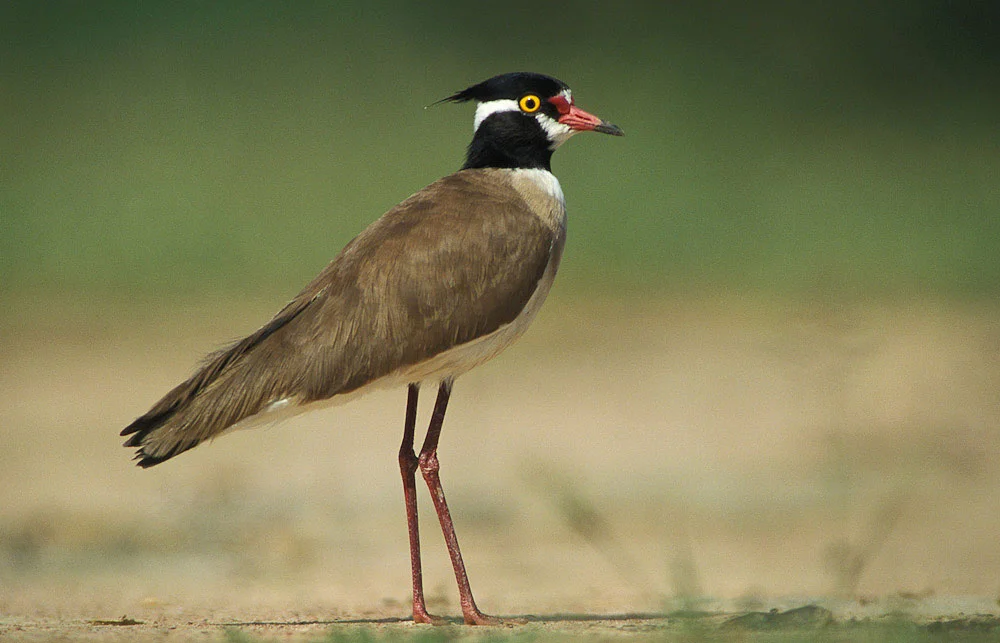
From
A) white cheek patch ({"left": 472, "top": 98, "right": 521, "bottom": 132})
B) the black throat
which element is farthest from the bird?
white cheek patch ({"left": 472, "top": 98, "right": 521, "bottom": 132})

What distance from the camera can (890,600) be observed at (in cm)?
521

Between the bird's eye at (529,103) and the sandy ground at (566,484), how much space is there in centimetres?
121

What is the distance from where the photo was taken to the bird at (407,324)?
496 cm

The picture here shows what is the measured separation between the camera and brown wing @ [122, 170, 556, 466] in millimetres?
4957

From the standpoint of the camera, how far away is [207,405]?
4.94 metres

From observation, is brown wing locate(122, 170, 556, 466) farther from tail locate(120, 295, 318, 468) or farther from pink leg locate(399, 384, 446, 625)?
pink leg locate(399, 384, 446, 625)

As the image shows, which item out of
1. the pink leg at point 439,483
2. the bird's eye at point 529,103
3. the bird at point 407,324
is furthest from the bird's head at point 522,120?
the pink leg at point 439,483

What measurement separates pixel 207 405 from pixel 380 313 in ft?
1.91

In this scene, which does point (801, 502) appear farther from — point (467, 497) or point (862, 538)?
point (467, 497)

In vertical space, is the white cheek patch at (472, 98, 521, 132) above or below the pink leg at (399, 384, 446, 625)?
Result: above

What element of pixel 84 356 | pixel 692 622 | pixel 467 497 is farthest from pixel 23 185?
pixel 692 622

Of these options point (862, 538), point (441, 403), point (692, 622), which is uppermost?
point (441, 403)

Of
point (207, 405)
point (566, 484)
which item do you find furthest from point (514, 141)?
point (566, 484)

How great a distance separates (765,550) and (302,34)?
11.5 metres
